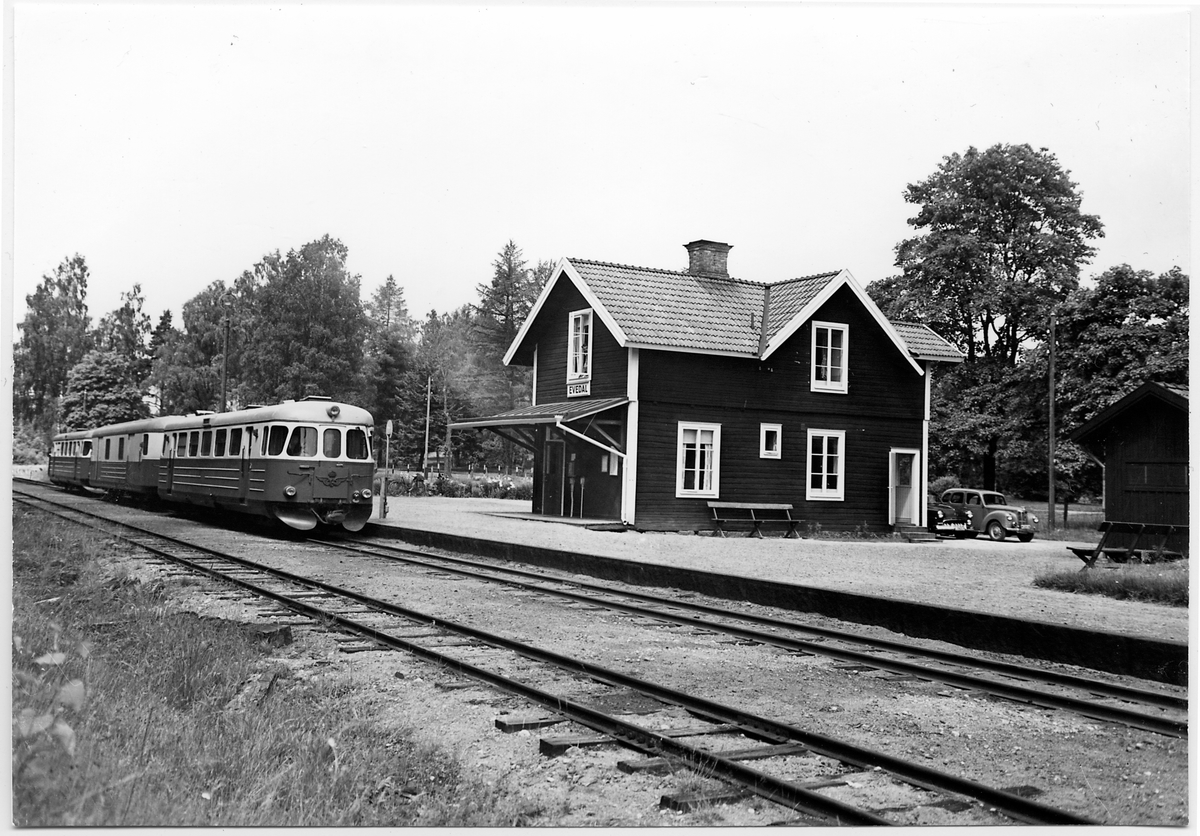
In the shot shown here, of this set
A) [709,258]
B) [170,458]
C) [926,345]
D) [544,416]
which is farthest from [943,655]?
[170,458]

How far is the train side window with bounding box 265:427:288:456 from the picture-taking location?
2014 cm

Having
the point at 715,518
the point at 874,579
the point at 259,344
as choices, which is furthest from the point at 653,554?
the point at 259,344

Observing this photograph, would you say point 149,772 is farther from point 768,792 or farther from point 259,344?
point 259,344

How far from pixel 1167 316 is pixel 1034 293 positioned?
45.3 ft

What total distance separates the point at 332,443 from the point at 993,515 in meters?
18.4

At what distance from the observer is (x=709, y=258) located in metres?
27.2

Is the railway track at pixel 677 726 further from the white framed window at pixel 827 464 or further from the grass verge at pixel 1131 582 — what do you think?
the white framed window at pixel 827 464

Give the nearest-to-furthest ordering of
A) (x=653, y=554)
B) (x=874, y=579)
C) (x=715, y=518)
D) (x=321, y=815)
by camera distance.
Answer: (x=321, y=815) → (x=874, y=579) → (x=653, y=554) → (x=715, y=518)

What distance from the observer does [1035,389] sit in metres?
25.8

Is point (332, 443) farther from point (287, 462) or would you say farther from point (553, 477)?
point (553, 477)

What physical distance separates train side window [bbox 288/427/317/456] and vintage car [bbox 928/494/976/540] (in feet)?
57.3

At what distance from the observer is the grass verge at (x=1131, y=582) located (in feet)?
40.4

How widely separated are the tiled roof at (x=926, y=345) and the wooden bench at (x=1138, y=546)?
1248 cm

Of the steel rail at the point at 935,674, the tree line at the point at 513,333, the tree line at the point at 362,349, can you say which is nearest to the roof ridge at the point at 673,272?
the tree line at the point at 513,333
